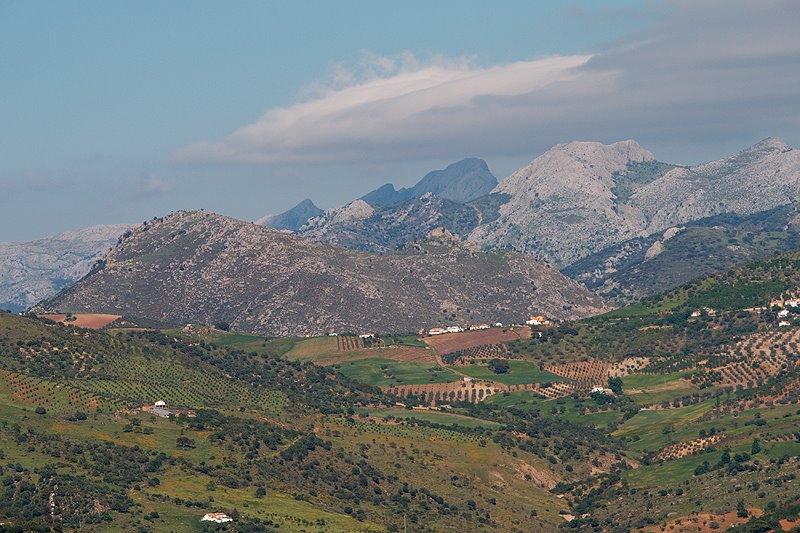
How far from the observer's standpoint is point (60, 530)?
19512 cm

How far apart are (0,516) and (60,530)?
11.2m

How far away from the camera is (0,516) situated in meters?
200
